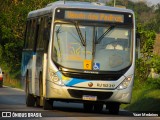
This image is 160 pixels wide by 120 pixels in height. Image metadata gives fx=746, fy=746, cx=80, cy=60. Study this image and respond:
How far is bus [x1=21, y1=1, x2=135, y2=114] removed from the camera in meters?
20.5

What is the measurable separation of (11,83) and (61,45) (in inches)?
1281

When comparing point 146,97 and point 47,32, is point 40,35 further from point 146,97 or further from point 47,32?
point 146,97

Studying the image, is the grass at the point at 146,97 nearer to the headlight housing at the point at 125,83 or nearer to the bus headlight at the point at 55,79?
the headlight housing at the point at 125,83

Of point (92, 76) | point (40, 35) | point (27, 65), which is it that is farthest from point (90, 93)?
point (27, 65)

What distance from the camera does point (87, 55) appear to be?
68.4 ft

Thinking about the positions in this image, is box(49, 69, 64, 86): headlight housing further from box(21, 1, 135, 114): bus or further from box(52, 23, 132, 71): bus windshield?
box(52, 23, 132, 71): bus windshield

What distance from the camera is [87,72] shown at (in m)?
20.6

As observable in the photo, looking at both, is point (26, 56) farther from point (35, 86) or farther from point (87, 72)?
point (87, 72)

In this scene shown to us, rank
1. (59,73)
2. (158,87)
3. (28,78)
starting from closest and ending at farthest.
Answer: (59,73) < (28,78) < (158,87)

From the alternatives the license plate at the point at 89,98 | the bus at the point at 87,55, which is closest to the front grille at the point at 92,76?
the bus at the point at 87,55

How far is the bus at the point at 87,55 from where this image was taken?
20.5m

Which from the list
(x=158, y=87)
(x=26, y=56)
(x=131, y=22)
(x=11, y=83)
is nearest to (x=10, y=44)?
(x=11, y=83)

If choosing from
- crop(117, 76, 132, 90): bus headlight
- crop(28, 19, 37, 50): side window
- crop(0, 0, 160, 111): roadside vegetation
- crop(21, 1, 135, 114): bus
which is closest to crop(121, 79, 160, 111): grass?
crop(0, 0, 160, 111): roadside vegetation

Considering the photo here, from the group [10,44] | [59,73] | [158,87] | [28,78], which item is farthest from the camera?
[10,44]
